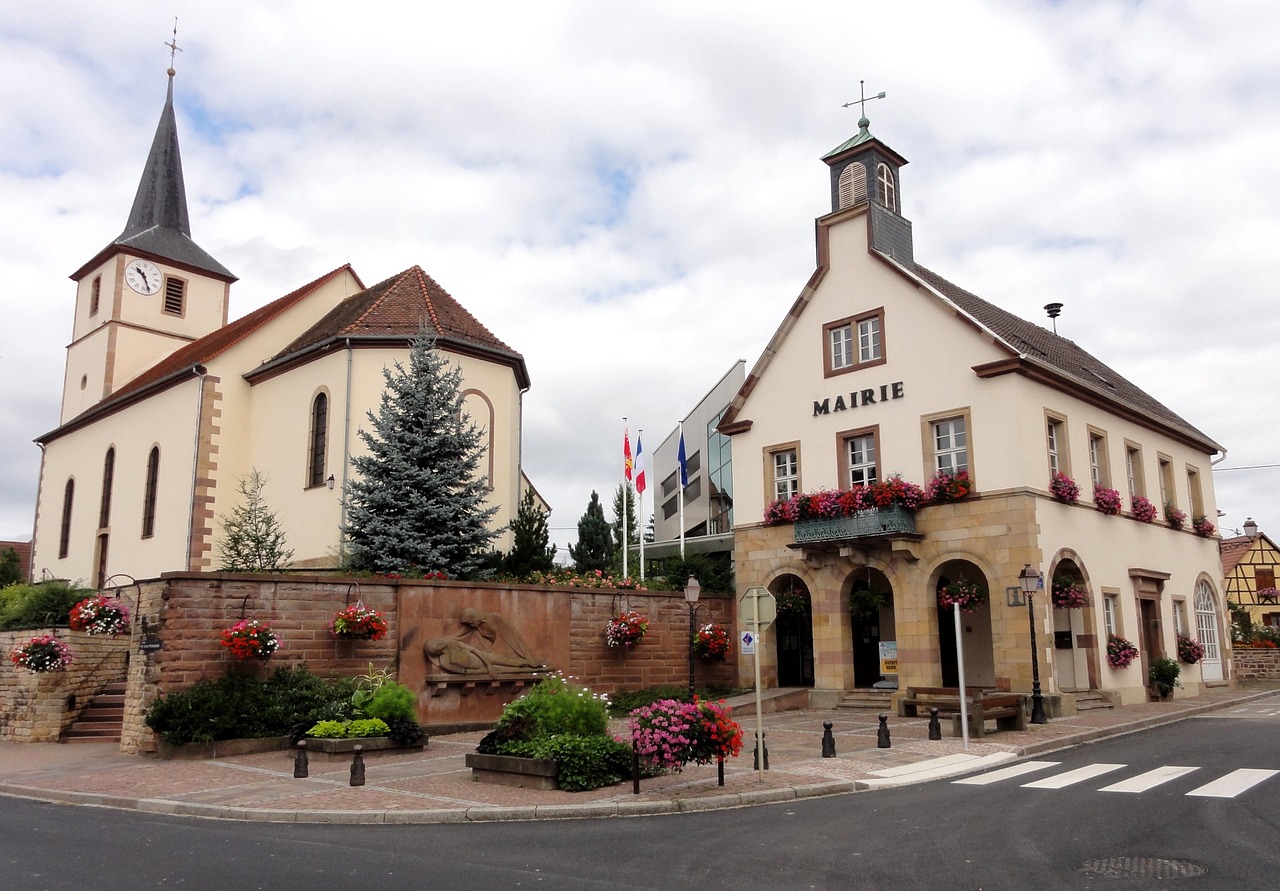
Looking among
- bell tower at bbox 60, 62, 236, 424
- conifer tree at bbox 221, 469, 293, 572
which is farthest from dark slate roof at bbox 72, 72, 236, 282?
conifer tree at bbox 221, 469, 293, 572

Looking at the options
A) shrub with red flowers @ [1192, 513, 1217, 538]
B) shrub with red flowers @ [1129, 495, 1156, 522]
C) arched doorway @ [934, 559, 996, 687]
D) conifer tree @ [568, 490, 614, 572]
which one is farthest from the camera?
conifer tree @ [568, 490, 614, 572]

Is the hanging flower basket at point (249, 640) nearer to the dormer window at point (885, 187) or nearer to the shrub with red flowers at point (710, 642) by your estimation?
the shrub with red flowers at point (710, 642)

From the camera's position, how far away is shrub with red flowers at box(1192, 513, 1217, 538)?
3028cm

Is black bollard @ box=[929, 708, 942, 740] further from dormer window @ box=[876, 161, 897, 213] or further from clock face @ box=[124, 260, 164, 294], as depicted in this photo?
clock face @ box=[124, 260, 164, 294]

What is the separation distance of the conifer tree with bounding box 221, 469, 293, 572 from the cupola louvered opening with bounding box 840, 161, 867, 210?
16492 millimetres

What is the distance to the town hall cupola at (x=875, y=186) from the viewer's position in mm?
26594

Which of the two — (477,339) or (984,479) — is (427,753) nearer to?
(984,479)

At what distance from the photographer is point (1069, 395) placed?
24844mm

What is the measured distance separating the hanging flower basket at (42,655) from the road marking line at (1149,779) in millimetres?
18607

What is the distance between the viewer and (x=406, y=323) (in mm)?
29328

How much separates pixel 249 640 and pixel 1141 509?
2137 cm

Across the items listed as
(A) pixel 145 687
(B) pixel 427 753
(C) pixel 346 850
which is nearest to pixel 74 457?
(A) pixel 145 687

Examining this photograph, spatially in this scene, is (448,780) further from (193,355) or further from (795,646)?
(193,355)

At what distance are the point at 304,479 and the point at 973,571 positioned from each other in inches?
698
